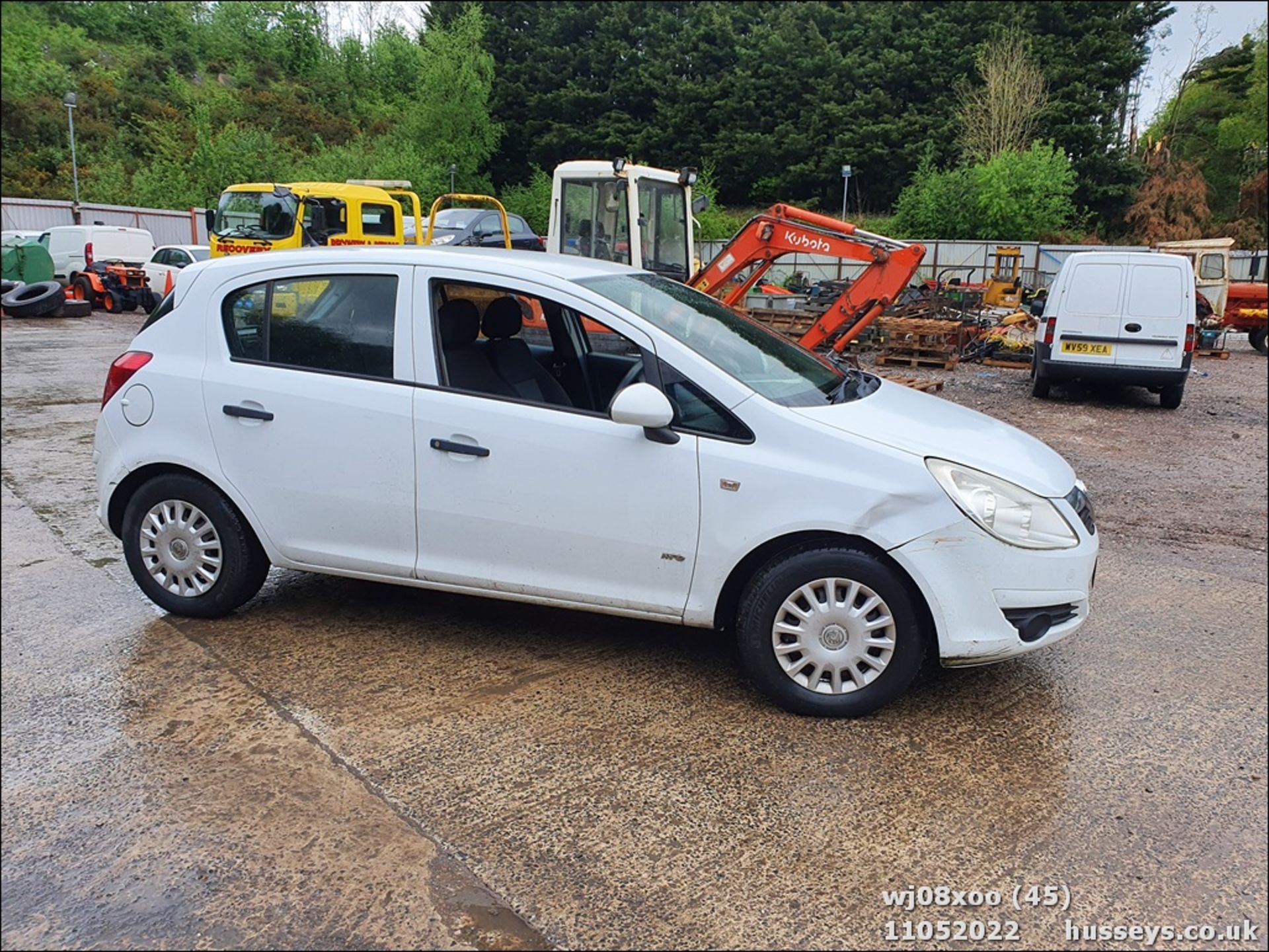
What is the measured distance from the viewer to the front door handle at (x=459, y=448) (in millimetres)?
3863

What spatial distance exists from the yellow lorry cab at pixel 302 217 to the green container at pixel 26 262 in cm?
842

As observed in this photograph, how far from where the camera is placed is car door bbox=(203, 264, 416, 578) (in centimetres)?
402

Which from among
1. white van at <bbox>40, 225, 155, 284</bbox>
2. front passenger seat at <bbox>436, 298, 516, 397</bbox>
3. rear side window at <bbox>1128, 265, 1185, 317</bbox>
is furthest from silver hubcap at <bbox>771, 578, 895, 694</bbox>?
white van at <bbox>40, 225, 155, 284</bbox>

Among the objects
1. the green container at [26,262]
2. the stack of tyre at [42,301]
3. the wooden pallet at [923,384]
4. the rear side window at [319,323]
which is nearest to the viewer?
the rear side window at [319,323]

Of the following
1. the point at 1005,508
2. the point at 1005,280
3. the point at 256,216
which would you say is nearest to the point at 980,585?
the point at 1005,508

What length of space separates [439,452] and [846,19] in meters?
48.1

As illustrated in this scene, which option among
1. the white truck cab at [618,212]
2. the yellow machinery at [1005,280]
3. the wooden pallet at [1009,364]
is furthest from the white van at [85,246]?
the yellow machinery at [1005,280]

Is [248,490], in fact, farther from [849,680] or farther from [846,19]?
[846,19]

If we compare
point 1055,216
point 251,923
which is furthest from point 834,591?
point 1055,216

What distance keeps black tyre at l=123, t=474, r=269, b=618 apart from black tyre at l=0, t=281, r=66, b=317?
56.3 feet

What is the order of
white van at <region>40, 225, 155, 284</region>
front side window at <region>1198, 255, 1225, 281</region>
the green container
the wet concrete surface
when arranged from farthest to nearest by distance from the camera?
white van at <region>40, 225, 155, 284</region>, the green container, front side window at <region>1198, 255, 1225, 281</region>, the wet concrete surface

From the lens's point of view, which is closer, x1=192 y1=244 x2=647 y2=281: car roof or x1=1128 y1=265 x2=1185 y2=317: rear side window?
x1=192 y1=244 x2=647 y2=281: car roof

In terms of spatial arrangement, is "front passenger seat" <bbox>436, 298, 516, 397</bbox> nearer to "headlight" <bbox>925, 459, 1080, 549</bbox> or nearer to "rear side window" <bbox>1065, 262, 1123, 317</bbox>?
"headlight" <bbox>925, 459, 1080, 549</bbox>

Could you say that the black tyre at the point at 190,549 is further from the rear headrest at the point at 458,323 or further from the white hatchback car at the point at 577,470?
the rear headrest at the point at 458,323
